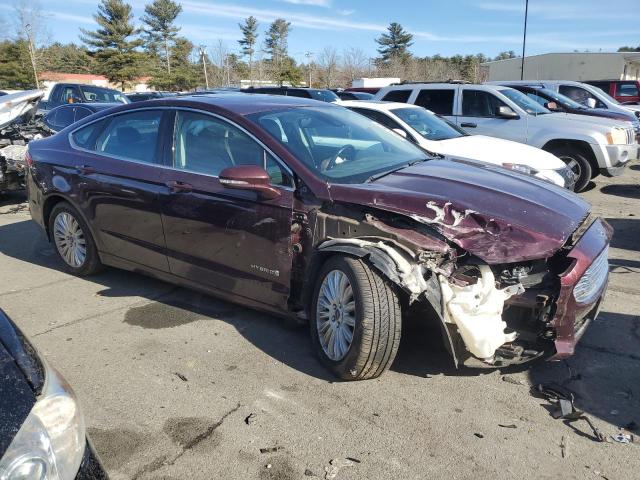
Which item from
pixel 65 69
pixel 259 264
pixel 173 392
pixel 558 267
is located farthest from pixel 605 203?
pixel 65 69

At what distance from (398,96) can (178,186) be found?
7.76 m

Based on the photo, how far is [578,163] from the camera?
9.90 meters

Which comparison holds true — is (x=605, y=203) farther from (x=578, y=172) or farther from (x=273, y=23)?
(x=273, y=23)

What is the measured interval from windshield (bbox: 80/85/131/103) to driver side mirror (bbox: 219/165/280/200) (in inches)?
563

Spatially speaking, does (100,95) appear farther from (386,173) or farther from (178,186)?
(386,173)

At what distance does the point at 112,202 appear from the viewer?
486 centimetres

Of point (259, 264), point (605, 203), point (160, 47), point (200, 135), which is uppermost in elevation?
point (160, 47)

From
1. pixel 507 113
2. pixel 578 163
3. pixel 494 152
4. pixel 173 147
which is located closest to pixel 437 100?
pixel 507 113

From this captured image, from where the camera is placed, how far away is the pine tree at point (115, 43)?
177ft

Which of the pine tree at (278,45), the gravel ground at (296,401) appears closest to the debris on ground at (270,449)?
the gravel ground at (296,401)

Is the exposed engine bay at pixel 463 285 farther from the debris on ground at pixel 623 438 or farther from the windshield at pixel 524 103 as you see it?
the windshield at pixel 524 103

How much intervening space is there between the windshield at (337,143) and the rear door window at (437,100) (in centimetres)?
628

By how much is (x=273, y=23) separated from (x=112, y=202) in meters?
69.5

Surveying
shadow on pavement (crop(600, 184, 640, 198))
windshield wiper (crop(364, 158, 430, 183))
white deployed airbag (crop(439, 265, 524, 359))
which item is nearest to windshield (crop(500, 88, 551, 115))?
shadow on pavement (crop(600, 184, 640, 198))
